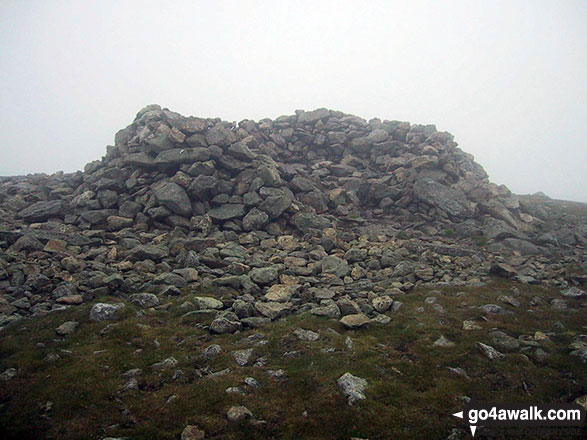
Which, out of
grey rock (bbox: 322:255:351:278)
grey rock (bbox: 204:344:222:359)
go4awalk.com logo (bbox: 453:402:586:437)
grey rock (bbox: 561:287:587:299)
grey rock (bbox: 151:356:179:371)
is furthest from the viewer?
grey rock (bbox: 322:255:351:278)

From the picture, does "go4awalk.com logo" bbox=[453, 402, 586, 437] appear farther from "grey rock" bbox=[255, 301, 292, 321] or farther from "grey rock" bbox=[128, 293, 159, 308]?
"grey rock" bbox=[128, 293, 159, 308]

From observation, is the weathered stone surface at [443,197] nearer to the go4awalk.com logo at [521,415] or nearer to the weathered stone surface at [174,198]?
the weathered stone surface at [174,198]

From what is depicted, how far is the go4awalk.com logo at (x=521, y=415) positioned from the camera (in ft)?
37.9

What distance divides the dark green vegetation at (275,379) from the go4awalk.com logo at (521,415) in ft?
1.48

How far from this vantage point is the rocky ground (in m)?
13.0

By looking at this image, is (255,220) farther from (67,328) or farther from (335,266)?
(67,328)

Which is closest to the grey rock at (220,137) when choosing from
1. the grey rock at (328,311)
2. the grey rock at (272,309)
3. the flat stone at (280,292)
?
the flat stone at (280,292)

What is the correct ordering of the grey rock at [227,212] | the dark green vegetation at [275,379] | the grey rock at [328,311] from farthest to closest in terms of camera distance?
the grey rock at [227,212] → the grey rock at [328,311] → the dark green vegetation at [275,379]

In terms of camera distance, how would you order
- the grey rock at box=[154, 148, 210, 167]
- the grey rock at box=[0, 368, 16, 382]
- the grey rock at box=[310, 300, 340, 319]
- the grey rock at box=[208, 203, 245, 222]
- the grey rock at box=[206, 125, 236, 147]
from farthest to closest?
1. the grey rock at box=[206, 125, 236, 147]
2. the grey rock at box=[154, 148, 210, 167]
3. the grey rock at box=[208, 203, 245, 222]
4. the grey rock at box=[310, 300, 340, 319]
5. the grey rock at box=[0, 368, 16, 382]

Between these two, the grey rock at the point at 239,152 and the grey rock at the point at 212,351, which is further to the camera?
the grey rock at the point at 239,152

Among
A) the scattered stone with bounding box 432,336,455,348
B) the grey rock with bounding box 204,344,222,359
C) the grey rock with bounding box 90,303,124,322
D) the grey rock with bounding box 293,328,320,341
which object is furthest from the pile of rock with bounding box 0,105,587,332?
the scattered stone with bounding box 432,336,455,348

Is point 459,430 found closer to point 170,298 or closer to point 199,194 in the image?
point 170,298

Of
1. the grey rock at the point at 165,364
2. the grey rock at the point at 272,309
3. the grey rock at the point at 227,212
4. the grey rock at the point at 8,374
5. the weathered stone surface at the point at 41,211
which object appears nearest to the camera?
the grey rock at the point at 8,374

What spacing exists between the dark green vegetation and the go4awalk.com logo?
450 mm
